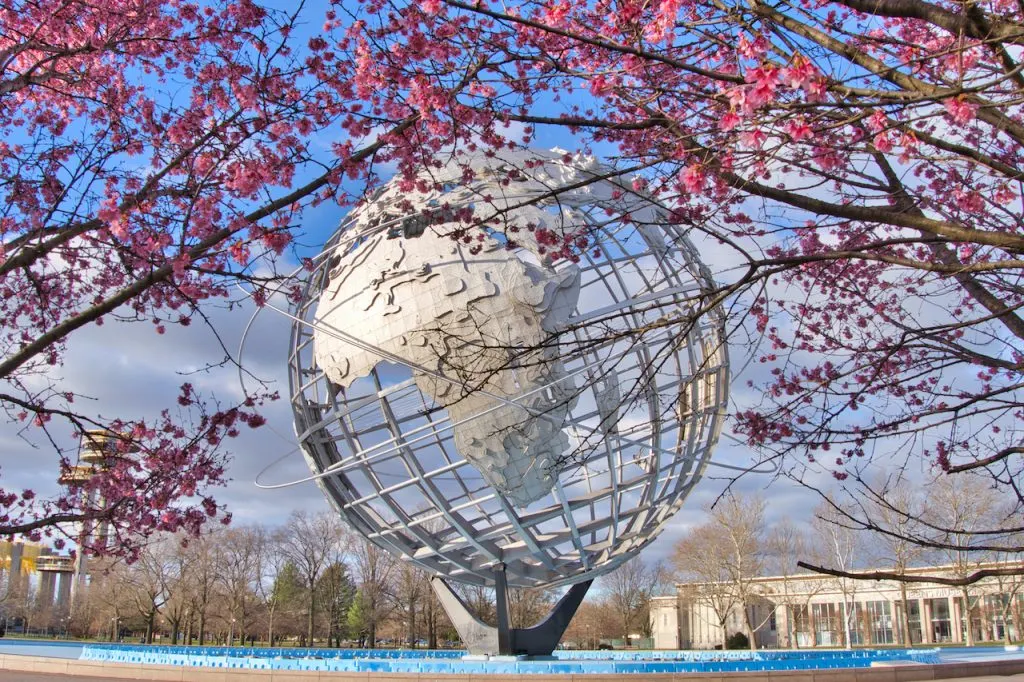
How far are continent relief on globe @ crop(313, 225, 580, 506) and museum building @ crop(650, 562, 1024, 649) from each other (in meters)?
29.3

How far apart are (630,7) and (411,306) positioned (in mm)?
5908

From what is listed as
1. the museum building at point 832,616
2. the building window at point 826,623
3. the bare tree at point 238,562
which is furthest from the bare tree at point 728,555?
the bare tree at point 238,562

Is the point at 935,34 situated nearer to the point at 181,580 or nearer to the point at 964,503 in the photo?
the point at 964,503

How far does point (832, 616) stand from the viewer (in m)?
47.8

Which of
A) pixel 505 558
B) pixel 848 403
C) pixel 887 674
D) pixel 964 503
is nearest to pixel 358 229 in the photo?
pixel 505 558

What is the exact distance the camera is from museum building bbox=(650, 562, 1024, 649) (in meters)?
39.4

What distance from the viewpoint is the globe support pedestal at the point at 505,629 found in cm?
1241

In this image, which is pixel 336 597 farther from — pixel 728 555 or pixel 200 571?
pixel 728 555

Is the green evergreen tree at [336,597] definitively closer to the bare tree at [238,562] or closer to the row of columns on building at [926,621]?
the bare tree at [238,562]

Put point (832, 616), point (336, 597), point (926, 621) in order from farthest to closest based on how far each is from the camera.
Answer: point (832, 616), point (926, 621), point (336, 597)

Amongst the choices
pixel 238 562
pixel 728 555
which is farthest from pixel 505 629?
pixel 238 562

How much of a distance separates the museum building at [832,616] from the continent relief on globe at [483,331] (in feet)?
96.2

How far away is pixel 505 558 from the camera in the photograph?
468 inches

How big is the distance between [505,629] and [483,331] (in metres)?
5.19
